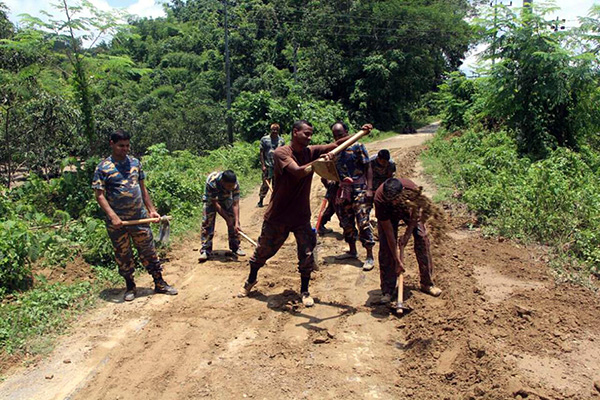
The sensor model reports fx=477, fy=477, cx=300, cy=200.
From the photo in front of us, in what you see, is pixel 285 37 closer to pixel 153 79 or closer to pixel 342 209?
pixel 153 79

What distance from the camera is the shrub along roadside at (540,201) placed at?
21.2ft

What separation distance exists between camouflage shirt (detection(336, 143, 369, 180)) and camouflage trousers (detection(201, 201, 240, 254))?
5.40 ft

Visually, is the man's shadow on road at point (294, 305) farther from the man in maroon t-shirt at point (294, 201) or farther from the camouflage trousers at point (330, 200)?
the camouflage trousers at point (330, 200)

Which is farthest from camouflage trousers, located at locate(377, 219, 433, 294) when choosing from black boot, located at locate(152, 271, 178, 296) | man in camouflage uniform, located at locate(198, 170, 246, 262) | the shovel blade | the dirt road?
black boot, located at locate(152, 271, 178, 296)

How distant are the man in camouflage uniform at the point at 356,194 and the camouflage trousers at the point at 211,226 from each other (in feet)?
5.02

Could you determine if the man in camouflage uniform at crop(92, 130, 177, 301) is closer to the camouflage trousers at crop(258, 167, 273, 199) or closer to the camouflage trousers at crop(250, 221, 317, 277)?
the camouflage trousers at crop(250, 221, 317, 277)

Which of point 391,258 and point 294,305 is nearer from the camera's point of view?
point 391,258

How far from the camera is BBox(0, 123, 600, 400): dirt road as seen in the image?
371 cm

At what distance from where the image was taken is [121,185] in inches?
207

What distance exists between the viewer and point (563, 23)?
36.1ft

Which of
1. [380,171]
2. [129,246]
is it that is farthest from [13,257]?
[380,171]

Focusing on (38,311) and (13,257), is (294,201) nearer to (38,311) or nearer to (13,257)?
(38,311)

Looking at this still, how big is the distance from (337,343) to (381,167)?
278cm

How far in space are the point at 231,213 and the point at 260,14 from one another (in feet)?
118
